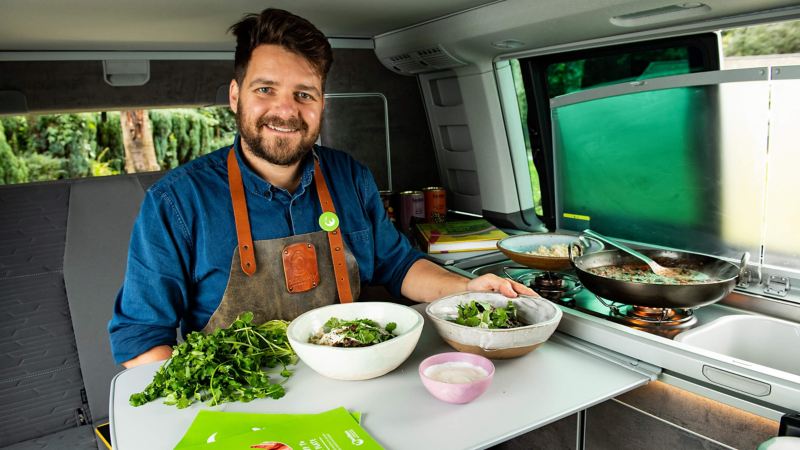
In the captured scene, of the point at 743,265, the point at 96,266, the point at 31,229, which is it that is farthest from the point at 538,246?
the point at 31,229

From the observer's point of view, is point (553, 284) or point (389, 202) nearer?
point (553, 284)

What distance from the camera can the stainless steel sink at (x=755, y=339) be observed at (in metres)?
1.50

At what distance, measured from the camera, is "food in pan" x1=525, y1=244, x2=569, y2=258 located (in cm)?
201

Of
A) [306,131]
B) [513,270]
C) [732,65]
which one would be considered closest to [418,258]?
[513,270]

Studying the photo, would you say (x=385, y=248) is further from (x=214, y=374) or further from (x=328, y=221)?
(x=214, y=374)

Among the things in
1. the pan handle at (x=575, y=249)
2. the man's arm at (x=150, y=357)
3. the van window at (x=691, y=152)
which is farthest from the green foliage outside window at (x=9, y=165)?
the pan handle at (x=575, y=249)

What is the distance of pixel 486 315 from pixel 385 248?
649 mm

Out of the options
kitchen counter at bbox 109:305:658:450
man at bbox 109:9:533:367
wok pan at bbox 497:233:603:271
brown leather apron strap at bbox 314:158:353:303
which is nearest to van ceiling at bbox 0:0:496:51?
man at bbox 109:9:533:367

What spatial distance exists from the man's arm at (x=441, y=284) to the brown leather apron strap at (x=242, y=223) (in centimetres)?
53

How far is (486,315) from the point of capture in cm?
145

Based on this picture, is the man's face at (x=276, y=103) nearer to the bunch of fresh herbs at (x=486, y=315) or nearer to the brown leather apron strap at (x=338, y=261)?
the brown leather apron strap at (x=338, y=261)

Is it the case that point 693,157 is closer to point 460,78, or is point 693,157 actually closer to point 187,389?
point 460,78

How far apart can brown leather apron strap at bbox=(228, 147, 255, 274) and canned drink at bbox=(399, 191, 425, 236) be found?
1.17m

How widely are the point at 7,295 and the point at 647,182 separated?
225 centimetres
